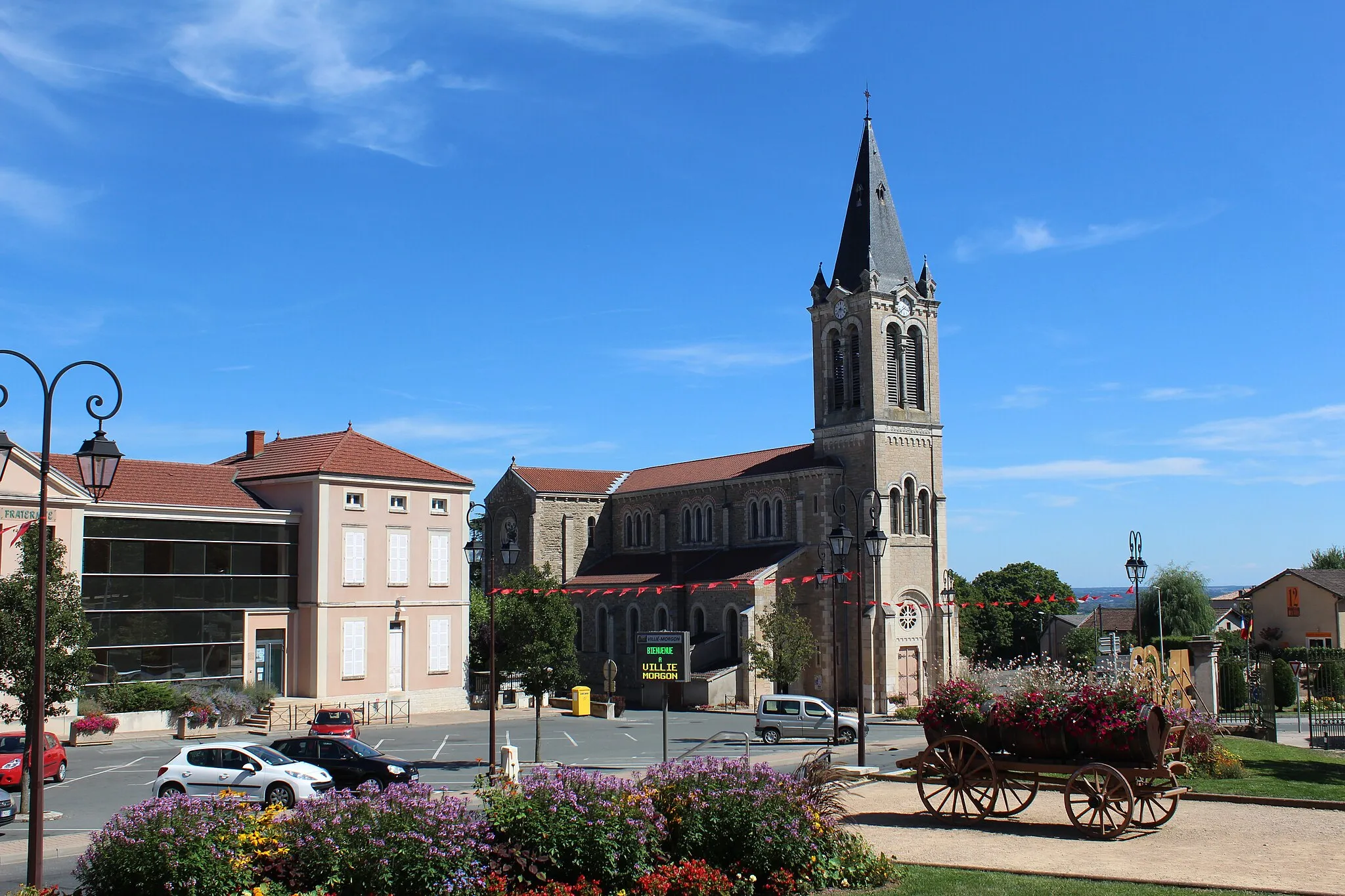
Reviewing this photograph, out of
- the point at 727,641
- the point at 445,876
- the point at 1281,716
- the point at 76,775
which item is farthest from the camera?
the point at 727,641

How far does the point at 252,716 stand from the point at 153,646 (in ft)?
13.7

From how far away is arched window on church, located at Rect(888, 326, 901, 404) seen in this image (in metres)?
54.0

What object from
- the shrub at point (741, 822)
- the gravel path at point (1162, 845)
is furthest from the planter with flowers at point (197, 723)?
A: the shrub at point (741, 822)

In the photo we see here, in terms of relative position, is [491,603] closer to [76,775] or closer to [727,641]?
[76,775]

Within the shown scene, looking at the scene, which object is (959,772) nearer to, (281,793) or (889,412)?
(281,793)

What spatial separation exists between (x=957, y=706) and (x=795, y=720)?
20.8 meters

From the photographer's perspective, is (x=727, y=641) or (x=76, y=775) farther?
(x=727, y=641)

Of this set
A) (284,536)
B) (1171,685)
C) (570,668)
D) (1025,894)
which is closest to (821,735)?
(570,668)

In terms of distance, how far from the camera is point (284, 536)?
4209cm

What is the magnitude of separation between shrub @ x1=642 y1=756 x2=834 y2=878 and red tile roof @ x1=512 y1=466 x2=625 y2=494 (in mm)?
52100

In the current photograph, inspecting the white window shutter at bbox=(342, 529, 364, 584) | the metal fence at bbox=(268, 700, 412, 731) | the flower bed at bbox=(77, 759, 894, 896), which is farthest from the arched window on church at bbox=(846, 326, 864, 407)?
the flower bed at bbox=(77, 759, 894, 896)

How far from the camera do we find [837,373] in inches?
2183

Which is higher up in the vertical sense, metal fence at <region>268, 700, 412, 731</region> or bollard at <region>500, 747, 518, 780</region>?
bollard at <region>500, 747, 518, 780</region>

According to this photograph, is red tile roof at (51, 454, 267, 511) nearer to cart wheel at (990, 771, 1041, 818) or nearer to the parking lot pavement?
the parking lot pavement
